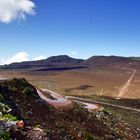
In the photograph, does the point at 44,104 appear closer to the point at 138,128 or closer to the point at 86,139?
the point at 86,139

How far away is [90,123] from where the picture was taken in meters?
52.5

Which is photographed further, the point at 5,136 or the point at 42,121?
the point at 42,121

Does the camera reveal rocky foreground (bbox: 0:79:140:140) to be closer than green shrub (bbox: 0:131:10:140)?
No

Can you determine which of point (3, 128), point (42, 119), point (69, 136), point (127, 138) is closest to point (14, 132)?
point (3, 128)

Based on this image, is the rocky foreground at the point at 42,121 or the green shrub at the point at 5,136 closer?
the green shrub at the point at 5,136

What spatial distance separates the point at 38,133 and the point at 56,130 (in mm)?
13306

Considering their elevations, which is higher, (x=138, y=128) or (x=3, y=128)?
(x=3, y=128)

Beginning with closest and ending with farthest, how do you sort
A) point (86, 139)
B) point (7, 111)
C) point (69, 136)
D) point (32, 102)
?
point (7, 111) → point (69, 136) → point (86, 139) → point (32, 102)

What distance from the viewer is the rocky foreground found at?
23.9m

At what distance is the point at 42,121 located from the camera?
39781 millimetres

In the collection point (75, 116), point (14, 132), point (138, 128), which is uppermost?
point (14, 132)

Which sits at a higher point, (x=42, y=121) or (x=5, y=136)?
(x=5, y=136)

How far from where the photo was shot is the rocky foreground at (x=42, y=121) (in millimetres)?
23938

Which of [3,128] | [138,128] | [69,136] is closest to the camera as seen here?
[3,128]
